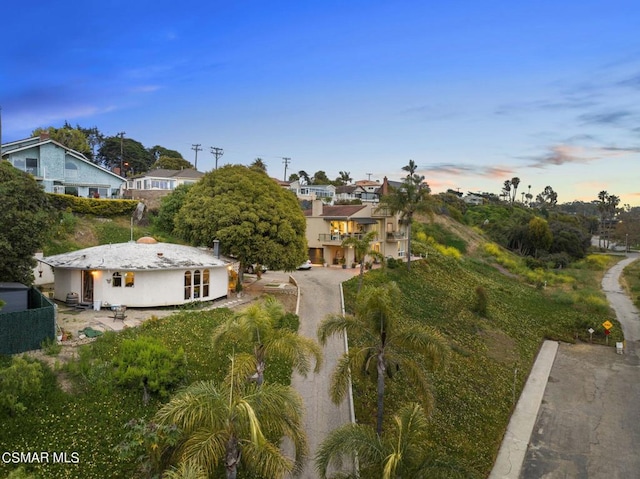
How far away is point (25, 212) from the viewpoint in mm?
17438

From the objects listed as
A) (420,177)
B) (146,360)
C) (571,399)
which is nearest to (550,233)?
(420,177)

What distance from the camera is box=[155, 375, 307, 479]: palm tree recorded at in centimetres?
761

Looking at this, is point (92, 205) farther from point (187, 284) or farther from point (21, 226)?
point (21, 226)

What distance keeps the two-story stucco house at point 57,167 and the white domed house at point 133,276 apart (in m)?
23.4

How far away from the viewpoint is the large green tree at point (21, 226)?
16.9m

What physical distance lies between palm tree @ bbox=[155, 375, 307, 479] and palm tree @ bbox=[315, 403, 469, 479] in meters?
1.16

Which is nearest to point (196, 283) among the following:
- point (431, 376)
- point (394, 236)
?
point (431, 376)

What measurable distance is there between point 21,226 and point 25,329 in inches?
171

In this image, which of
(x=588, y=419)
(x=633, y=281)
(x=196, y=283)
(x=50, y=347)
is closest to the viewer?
(x=50, y=347)

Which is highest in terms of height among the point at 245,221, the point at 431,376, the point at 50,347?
the point at 245,221

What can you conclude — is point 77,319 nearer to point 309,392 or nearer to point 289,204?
point 309,392

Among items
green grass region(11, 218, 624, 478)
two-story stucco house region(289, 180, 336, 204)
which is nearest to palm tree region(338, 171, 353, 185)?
two-story stucco house region(289, 180, 336, 204)

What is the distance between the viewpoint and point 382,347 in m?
12.5

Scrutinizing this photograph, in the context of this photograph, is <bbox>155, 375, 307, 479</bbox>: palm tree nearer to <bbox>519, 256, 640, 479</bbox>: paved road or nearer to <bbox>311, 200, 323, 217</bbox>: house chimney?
<bbox>519, 256, 640, 479</bbox>: paved road
